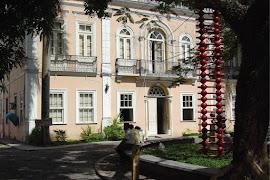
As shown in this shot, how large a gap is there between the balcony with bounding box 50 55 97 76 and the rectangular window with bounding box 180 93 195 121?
6.47m

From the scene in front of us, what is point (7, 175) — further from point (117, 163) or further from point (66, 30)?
point (66, 30)

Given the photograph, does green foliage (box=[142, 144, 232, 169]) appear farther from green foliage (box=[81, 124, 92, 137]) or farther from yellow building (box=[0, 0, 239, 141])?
yellow building (box=[0, 0, 239, 141])

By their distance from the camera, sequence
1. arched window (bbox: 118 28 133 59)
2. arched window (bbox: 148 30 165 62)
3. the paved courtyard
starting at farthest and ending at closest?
1. arched window (bbox: 148 30 165 62)
2. arched window (bbox: 118 28 133 59)
3. the paved courtyard

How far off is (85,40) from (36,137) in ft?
20.0

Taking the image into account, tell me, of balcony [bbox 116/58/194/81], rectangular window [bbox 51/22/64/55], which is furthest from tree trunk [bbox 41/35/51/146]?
balcony [bbox 116/58/194/81]

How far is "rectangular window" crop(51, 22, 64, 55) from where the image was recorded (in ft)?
57.5

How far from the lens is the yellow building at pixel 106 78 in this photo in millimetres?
17141

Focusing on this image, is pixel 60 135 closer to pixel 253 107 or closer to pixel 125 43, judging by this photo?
pixel 125 43

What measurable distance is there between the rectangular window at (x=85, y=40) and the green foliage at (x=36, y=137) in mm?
4939

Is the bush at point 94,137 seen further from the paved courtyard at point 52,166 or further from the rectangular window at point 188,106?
the rectangular window at point 188,106

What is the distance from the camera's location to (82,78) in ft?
58.4

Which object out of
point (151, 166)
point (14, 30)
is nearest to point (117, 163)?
point (151, 166)

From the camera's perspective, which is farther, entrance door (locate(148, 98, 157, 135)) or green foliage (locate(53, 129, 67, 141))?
entrance door (locate(148, 98, 157, 135))

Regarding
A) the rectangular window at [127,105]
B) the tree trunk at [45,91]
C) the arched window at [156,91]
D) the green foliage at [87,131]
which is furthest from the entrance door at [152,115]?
the tree trunk at [45,91]
